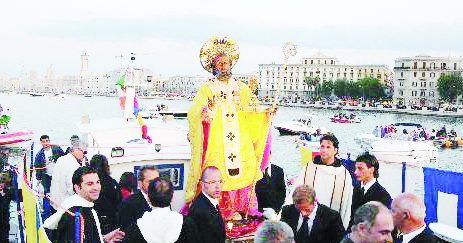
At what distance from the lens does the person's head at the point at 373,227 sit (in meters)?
4.02

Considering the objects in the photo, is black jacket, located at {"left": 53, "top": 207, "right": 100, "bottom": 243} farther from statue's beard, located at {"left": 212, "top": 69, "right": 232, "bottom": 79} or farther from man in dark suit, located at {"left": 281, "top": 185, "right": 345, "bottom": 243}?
statue's beard, located at {"left": 212, "top": 69, "right": 232, "bottom": 79}

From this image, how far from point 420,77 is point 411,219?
140 meters

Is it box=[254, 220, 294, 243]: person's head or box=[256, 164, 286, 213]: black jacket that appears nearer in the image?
box=[254, 220, 294, 243]: person's head

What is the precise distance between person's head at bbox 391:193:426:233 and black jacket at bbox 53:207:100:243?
2.74 metres

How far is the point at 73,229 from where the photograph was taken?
4.71 m

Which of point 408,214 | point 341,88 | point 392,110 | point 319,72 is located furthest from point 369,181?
point 319,72

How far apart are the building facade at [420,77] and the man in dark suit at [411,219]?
13624cm

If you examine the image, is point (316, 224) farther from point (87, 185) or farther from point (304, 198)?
point (87, 185)

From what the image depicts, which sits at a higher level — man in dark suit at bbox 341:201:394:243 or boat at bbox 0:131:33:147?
man in dark suit at bbox 341:201:394:243

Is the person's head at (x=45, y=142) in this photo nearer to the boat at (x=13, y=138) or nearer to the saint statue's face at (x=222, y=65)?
the saint statue's face at (x=222, y=65)

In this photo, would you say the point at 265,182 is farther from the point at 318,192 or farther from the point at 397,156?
the point at 397,156

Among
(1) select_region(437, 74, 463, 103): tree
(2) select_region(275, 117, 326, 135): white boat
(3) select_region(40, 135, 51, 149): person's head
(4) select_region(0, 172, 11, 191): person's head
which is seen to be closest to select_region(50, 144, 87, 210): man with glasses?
(4) select_region(0, 172, 11, 191): person's head

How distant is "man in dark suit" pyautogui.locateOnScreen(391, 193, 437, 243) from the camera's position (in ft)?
14.9

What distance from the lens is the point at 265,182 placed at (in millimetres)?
9125
